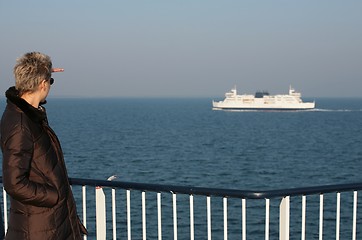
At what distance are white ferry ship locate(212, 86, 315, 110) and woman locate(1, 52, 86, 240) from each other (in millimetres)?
136472

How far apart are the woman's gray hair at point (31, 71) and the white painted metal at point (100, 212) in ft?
5.55

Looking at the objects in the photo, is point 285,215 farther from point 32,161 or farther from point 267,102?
point 267,102

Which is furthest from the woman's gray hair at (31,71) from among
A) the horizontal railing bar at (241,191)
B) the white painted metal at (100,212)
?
the white painted metal at (100,212)

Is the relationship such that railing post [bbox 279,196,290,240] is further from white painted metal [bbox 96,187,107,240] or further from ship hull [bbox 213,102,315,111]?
ship hull [bbox 213,102,315,111]

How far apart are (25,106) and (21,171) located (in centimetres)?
34

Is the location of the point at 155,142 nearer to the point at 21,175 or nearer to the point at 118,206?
the point at 118,206

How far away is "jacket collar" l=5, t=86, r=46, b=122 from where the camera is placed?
3.10 meters

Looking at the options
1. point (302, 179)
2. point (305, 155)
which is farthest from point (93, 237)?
point (305, 155)

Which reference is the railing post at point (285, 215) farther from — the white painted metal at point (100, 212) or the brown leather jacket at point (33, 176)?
the brown leather jacket at point (33, 176)

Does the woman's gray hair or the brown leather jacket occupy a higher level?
the woman's gray hair

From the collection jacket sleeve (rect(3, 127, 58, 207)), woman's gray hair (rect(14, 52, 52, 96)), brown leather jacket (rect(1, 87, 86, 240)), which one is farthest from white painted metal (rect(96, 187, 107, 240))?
woman's gray hair (rect(14, 52, 52, 96))

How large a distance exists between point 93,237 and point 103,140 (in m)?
38.6

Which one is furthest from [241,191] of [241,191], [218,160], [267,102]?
[267,102]

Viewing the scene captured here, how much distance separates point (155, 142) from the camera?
52.2 metres
